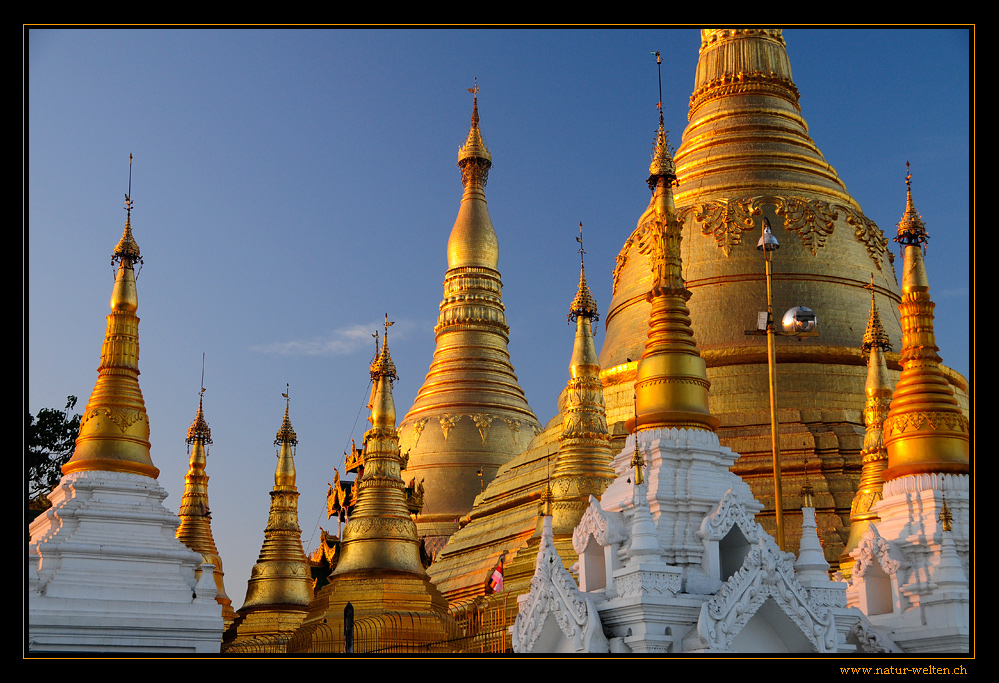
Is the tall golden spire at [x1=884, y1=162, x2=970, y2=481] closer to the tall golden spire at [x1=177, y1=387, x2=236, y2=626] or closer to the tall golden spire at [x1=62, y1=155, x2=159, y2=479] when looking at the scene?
the tall golden spire at [x1=62, y1=155, x2=159, y2=479]

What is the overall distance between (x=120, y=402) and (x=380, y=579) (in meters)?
6.74

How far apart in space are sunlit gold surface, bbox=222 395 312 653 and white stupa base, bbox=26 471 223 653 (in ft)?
29.1

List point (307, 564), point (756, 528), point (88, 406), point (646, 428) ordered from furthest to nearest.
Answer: point (307, 564) → point (88, 406) → point (646, 428) → point (756, 528)

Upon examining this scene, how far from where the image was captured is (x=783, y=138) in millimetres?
30891

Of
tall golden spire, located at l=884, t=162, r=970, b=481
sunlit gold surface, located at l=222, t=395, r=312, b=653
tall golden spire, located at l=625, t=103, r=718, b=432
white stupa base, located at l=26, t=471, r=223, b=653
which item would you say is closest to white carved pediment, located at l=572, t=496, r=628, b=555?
tall golden spire, located at l=625, t=103, r=718, b=432

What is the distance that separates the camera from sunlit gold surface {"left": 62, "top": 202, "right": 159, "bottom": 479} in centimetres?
2198

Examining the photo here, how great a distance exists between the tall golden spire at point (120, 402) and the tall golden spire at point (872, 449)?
11.9 metres

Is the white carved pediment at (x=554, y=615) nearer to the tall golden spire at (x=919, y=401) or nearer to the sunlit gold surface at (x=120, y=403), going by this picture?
the tall golden spire at (x=919, y=401)

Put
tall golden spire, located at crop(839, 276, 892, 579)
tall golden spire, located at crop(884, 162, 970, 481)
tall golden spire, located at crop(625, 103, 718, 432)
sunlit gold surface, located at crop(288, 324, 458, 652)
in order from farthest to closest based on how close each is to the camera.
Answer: sunlit gold surface, located at crop(288, 324, 458, 652), tall golden spire, located at crop(839, 276, 892, 579), tall golden spire, located at crop(884, 162, 970, 481), tall golden spire, located at crop(625, 103, 718, 432)

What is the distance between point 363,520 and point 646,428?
457 inches

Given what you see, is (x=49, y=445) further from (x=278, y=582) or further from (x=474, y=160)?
(x=474, y=160)

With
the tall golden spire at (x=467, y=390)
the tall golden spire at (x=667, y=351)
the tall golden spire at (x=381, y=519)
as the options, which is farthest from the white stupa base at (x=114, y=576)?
the tall golden spire at (x=467, y=390)
